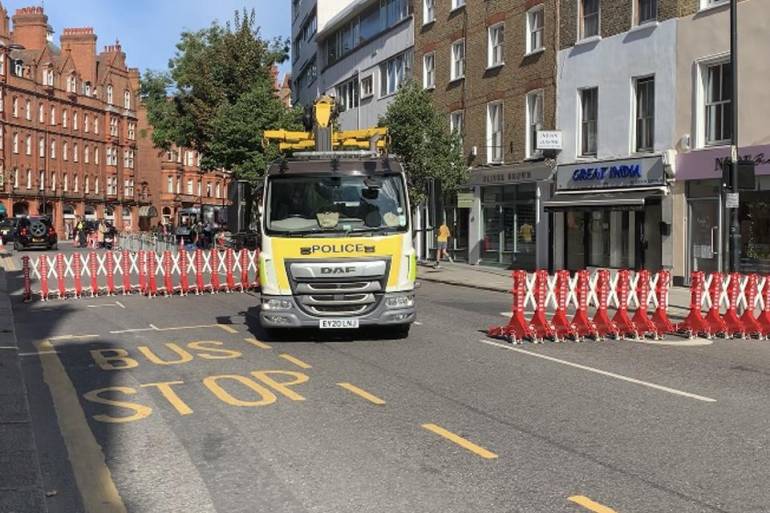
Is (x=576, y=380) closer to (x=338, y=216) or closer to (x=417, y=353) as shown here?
(x=417, y=353)

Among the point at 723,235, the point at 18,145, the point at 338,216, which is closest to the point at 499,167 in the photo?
the point at 723,235

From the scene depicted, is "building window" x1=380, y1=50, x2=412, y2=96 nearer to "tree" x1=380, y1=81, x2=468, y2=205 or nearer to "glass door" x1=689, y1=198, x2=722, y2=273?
"tree" x1=380, y1=81, x2=468, y2=205

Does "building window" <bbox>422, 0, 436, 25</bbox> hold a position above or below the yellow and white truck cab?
above

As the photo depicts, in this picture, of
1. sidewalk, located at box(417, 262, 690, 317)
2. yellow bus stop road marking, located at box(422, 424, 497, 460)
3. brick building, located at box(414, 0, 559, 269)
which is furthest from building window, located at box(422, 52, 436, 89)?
yellow bus stop road marking, located at box(422, 424, 497, 460)

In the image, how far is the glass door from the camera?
20969 millimetres

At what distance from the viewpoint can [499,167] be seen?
96.8 feet

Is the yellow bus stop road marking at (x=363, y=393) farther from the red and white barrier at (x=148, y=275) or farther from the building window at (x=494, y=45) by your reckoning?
the building window at (x=494, y=45)

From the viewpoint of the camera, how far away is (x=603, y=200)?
23.6 m

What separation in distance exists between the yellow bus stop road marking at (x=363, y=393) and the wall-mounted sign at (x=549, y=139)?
18842 millimetres

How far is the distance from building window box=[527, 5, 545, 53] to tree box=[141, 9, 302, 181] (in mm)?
10161

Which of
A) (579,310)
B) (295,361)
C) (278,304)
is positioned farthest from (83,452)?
(579,310)

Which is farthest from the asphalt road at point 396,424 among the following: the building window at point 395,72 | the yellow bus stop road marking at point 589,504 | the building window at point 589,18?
the building window at point 395,72

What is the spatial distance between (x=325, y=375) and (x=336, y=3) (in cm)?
4433

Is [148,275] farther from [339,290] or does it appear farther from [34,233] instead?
[34,233]
